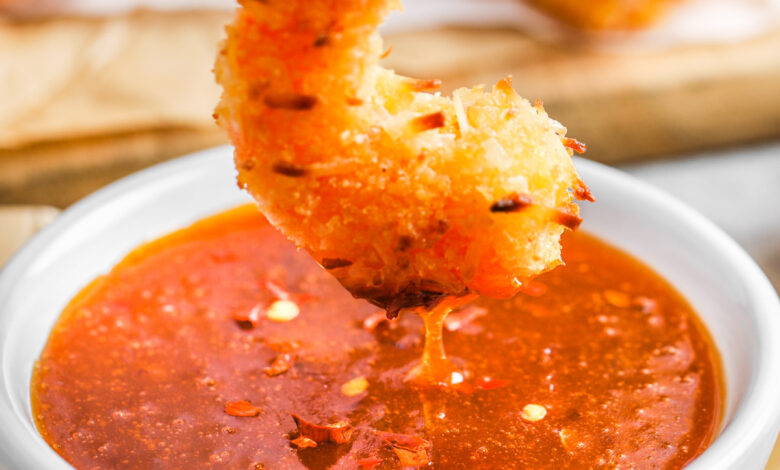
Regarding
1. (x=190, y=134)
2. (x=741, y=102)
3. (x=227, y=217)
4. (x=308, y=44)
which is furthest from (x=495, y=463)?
(x=741, y=102)

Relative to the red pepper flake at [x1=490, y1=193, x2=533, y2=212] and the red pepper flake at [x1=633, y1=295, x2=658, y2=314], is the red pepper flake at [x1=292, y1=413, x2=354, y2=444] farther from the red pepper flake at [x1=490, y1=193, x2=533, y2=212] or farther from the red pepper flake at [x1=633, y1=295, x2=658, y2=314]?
the red pepper flake at [x1=633, y1=295, x2=658, y2=314]

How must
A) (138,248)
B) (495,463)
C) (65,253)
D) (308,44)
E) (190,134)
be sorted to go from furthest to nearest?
(190,134), (138,248), (65,253), (495,463), (308,44)

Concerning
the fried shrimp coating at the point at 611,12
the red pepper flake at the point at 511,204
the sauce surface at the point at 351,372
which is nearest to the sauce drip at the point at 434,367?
the sauce surface at the point at 351,372

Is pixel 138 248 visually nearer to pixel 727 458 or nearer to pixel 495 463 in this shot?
pixel 495 463

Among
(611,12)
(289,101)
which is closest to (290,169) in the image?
(289,101)

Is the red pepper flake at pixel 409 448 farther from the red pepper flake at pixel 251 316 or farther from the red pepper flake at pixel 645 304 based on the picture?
the red pepper flake at pixel 645 304

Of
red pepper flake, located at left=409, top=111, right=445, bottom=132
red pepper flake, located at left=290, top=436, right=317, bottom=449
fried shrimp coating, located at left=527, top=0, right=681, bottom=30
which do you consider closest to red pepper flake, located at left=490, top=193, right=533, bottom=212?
red pepper flake, located at left=409, top=111, right=445, bottom=132

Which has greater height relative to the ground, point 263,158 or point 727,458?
point 263,158

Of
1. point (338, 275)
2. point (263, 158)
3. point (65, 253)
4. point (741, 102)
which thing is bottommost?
point (741, 102)
